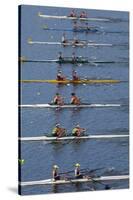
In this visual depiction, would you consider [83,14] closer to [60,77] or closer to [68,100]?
[60,77]

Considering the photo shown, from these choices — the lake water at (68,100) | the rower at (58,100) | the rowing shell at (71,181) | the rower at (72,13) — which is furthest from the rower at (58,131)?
the rower at (72,13)

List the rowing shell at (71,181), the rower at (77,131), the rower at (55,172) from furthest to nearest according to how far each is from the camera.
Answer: the rower at (77,131) → the rower at (55,172) → the rowing shell at (71,181)

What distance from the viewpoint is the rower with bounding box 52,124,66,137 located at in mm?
7254

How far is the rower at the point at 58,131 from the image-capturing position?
725 cm

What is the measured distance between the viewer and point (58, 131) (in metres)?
7.27

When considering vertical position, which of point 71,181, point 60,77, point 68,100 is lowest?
point 71,181

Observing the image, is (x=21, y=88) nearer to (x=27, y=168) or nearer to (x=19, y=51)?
(x=19, y=51)

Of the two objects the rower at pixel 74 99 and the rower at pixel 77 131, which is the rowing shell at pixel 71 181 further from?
the rower at pixel 74 99

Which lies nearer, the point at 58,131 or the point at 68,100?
the point at 58,131

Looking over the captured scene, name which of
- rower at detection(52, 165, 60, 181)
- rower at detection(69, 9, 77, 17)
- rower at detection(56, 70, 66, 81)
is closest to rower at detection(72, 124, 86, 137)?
rower at detection(52, 165, 60, 181)

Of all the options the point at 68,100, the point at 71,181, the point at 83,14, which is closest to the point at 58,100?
the point at 68,100

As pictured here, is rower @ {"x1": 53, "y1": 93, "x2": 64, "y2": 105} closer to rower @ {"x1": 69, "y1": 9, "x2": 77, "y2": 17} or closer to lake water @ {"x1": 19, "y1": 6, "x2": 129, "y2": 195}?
lake water @ {"x1": 19, "y1": 6, "x2": 129, "y2": 195}

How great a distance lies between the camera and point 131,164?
25.0 ft

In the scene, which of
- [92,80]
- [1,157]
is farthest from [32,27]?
[1,157]
